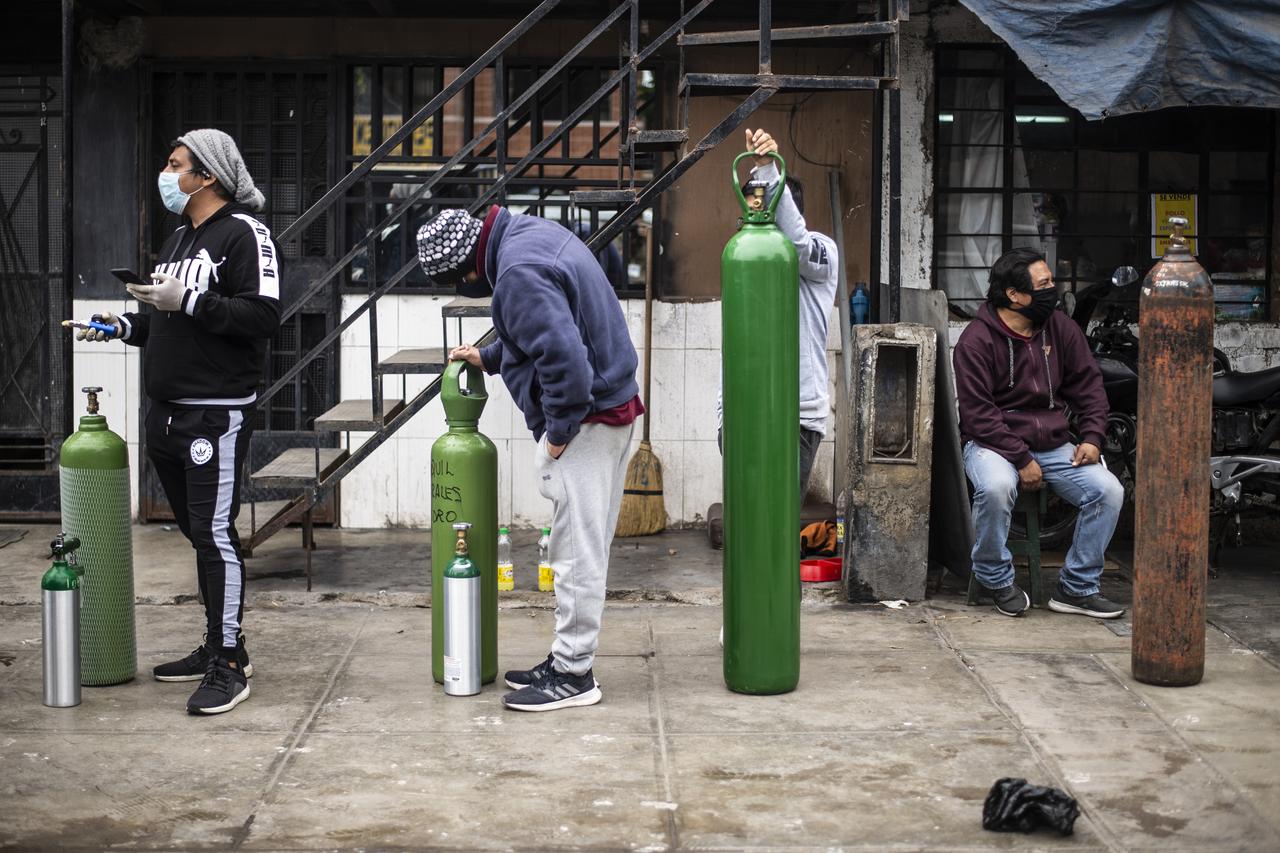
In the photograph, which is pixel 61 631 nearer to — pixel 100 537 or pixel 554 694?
pixel 100 537

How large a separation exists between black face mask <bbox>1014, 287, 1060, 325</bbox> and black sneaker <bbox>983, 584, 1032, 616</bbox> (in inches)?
49.5

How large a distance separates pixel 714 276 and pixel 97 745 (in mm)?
4877

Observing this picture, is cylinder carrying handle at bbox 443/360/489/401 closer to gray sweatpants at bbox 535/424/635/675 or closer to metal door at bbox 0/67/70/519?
gray sweatpants at bbox 535/424/635/675

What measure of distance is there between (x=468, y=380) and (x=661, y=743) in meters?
1.56

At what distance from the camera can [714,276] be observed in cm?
871

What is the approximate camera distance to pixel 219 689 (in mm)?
5266

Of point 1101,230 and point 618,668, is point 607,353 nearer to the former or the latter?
point 618,668

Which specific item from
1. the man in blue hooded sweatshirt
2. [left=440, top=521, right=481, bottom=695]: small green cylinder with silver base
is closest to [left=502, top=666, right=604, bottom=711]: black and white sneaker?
the man in blue hooded sweatshirt

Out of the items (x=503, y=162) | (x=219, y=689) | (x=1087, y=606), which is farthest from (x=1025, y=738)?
(x=503, y=162)

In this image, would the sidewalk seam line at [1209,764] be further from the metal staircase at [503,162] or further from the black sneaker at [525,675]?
the metal staircase at [503,162]

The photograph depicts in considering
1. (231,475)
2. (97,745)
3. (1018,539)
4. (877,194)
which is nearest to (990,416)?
(1018,539)

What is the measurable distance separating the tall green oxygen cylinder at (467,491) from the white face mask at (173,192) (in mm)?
1172

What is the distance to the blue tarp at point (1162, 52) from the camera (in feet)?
21.5

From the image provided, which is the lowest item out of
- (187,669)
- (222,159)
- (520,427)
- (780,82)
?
(187,669)
